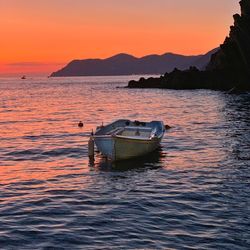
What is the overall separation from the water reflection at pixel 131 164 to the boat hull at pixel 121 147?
1.12ft

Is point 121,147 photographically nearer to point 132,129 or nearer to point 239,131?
point 132,129

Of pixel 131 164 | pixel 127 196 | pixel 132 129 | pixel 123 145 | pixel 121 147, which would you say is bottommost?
pixel 127 196

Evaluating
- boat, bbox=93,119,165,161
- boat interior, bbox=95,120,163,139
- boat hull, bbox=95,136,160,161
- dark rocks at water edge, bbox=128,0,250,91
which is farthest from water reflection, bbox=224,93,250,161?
dark rocks at water edge, bbox=128,0,250,91

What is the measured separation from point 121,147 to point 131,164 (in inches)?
44.5

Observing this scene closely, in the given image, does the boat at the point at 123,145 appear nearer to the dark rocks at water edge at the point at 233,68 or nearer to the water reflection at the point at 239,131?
the water reflection at the point at 239,131

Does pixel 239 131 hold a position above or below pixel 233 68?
below

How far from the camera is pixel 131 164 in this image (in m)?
24.9

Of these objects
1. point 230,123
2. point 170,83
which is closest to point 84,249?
point 230,123

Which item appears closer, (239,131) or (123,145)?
(123,145)

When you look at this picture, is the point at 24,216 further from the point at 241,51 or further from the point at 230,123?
the point at 241,51

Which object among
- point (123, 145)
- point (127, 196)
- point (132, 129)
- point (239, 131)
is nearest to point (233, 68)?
Result: point (239, 131)

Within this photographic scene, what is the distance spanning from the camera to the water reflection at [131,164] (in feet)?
78.7

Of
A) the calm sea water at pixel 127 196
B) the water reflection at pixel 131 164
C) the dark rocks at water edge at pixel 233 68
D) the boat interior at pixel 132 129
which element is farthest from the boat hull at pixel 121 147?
the dark rocks at water edge at pixel 233 68

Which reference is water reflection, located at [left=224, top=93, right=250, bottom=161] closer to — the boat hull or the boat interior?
the boat interior
